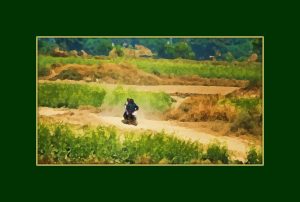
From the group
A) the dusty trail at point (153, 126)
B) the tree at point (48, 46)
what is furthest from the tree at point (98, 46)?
the dusty trail at point (153, 126)

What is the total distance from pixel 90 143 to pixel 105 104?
0.32 m

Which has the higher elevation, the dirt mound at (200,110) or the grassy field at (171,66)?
the grassy field at (171,66)

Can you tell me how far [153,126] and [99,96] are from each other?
0.47m

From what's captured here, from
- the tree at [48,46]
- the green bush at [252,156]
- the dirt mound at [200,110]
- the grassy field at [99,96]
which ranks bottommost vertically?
the green bush at [252,156]

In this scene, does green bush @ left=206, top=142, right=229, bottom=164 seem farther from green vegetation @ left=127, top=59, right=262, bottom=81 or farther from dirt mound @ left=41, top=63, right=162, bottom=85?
dirt mound @ left=41, top=63, right=162, bottom=85

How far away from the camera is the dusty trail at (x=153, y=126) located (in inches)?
297

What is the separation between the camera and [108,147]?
7535 mm

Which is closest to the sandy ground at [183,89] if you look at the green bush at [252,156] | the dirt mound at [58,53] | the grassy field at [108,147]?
the dirt mound at [58,53]

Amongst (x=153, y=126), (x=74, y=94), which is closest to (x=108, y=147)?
(x=153, y=126)

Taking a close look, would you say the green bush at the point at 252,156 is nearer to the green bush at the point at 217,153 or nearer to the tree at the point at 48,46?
the green bush at the point at 217,153

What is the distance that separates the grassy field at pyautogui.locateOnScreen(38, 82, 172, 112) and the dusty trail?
76 millimetres

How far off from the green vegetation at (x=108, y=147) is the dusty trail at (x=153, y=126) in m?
0.05

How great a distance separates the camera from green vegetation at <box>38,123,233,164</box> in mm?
7531

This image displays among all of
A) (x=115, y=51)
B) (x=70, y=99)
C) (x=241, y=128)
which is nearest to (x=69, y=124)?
(x=70, y=99)
